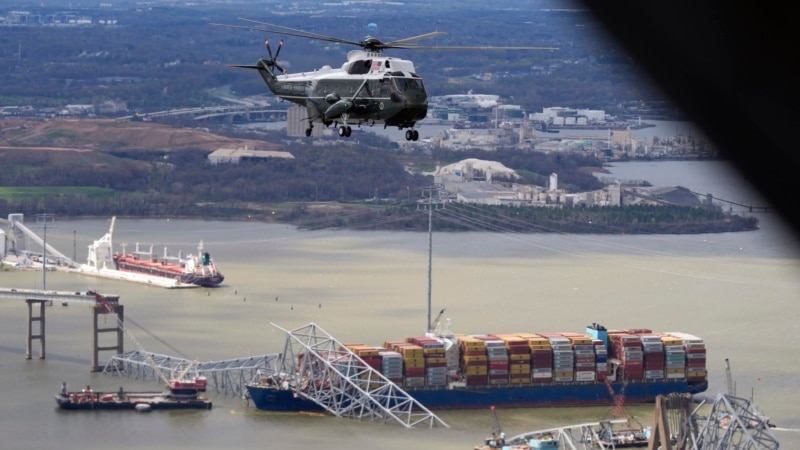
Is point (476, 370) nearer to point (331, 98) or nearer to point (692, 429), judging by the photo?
point (692, 429)

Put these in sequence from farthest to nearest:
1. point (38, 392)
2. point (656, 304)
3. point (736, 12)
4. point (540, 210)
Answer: point (540, 210) → point (656, 304) → point (38, 392) → point (736, 12)

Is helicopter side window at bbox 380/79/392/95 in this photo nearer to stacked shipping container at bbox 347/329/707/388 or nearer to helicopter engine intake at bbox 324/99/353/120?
helicopter engine intake at bbox 324/99/353/120

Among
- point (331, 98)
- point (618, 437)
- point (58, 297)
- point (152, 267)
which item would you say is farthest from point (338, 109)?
point (152, 267)

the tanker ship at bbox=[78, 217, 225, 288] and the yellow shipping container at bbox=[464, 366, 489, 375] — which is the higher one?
the tanker ship at bbox=[78, 217, 225, 288]

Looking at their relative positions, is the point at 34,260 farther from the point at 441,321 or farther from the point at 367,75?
the point at 367,75

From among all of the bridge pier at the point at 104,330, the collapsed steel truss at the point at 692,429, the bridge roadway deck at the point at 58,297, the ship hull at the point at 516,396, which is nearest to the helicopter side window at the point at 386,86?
the collapsed steel truss at the point at 692,429

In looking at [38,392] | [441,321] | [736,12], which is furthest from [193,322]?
[736,12]

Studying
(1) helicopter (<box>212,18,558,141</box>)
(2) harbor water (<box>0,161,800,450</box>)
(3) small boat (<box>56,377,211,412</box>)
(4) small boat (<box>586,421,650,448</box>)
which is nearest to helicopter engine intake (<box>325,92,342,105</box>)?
(1) helicopter (<box>212,18,558,141</box>)
